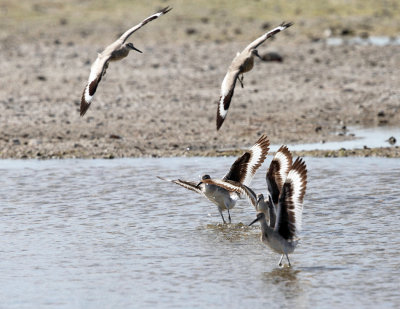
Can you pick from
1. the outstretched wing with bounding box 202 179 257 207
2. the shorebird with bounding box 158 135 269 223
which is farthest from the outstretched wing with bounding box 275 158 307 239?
the shorebird with bounding box 158 135 269 223

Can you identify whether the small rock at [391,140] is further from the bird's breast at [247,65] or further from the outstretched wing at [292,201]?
the outstretched wing at [292,201]

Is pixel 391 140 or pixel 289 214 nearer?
pixel 289 214

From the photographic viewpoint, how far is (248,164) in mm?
9508

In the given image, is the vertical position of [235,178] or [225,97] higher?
[225,97]

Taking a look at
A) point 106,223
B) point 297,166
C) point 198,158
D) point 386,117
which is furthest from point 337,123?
point 297,166

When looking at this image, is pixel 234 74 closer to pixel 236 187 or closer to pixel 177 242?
pixel 236 187

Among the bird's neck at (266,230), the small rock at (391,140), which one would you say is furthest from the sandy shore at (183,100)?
the bird's neck at (266,230)

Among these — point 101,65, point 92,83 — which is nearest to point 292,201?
point 92,83

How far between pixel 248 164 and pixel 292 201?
214 cm

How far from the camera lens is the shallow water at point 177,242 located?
663cm

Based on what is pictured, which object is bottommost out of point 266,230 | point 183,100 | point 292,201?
point 266,230

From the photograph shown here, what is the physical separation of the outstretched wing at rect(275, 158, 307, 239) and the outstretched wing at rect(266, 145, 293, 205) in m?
0.98

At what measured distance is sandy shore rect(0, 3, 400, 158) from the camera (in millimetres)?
13750

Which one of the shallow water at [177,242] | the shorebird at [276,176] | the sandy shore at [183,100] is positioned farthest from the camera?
the sandy shore at [183,100]
